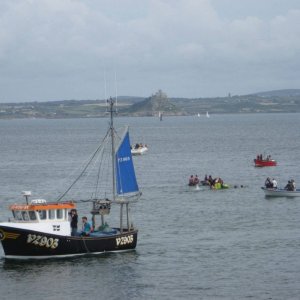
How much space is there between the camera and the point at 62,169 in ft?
465

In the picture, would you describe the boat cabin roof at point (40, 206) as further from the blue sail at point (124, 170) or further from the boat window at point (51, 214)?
the blue sail at point (124, 170)

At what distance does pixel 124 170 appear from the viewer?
63.7m

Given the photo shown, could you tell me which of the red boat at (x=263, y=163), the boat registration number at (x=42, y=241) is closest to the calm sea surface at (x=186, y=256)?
the boat registration number at (x=42, y=241)

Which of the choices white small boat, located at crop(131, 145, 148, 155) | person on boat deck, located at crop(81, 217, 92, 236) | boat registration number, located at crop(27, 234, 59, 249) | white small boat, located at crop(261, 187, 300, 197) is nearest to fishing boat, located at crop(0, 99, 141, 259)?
boat registration number, located at crop(27, 234, 59, 249)

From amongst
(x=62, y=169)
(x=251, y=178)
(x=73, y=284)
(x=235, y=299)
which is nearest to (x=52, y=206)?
(x=73, y=284)

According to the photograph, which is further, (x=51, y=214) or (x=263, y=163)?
(x=263, y=163)

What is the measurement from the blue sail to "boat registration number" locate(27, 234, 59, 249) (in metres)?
6.40

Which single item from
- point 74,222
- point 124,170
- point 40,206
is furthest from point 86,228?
point 124,170

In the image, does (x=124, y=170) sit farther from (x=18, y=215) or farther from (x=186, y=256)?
(x=18, y=215)

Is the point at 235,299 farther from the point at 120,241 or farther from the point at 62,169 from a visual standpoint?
the point at 62,169

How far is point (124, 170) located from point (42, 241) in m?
8.21

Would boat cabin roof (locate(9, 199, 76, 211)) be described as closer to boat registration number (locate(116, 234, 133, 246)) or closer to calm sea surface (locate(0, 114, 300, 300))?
calm sea surface (locate(0, 114, 300, 300))

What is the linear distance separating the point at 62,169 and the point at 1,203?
50509 millimetres

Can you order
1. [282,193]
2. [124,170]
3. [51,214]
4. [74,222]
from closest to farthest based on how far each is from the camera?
[51,214]
[74,222]
[124,170]
[282,193]
